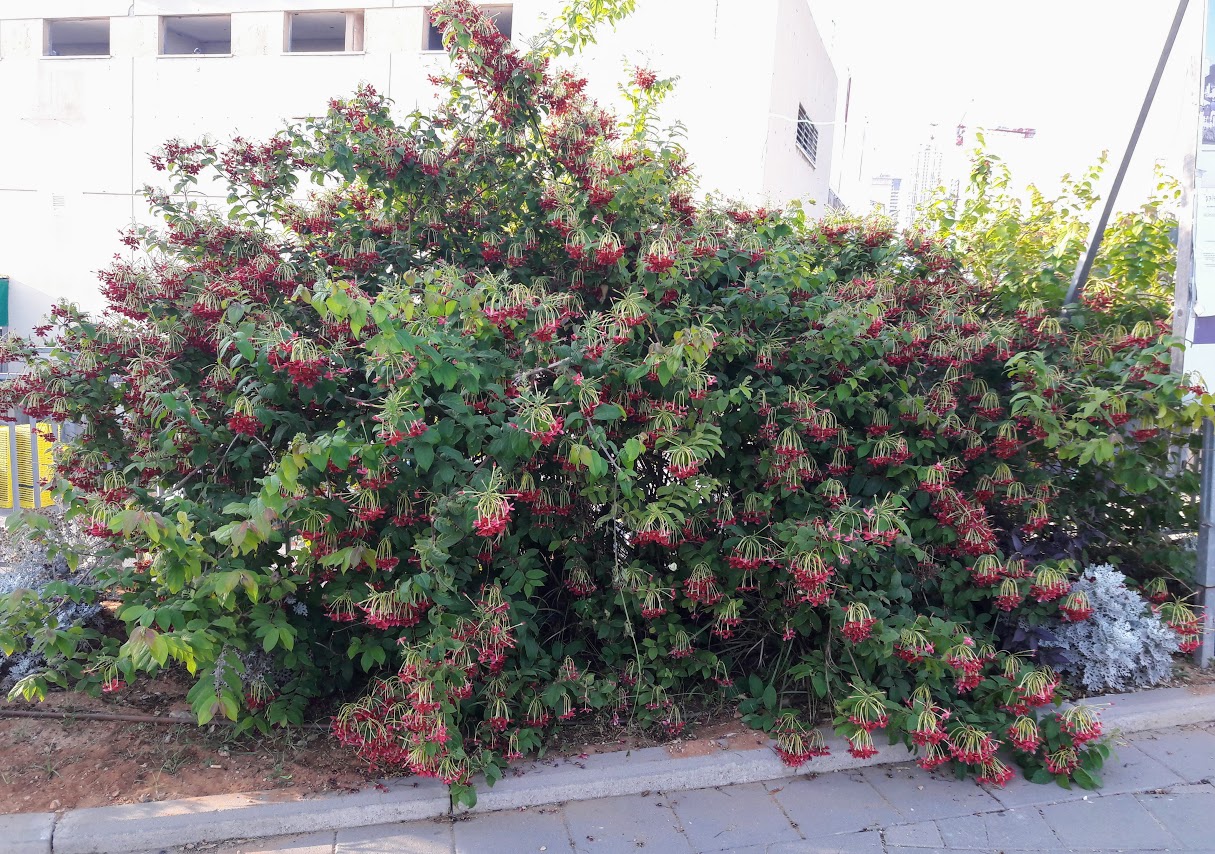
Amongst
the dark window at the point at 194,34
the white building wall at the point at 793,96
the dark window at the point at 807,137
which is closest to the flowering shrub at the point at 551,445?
the white building wall at the point at 793,96

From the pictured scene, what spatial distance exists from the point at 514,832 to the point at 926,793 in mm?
1706

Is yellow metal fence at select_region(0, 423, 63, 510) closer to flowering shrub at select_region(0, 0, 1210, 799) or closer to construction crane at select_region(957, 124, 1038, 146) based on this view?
flowering shrub at select_region(0, 0, 1210, 799)

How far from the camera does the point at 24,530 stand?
3.52 m

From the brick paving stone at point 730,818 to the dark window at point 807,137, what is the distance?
31.1ft

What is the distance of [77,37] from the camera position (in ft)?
57.5

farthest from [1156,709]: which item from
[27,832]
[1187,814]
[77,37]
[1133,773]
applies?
[77,37]

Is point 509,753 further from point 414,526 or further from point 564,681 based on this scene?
point 414,526

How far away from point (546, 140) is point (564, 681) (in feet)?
8.49

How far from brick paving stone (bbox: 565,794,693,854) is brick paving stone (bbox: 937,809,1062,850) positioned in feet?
3.41

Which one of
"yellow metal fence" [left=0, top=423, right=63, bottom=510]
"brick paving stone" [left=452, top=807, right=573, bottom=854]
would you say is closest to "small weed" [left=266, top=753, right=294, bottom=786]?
"brick paving stone" [left=452, top=807, right=573, bottom=854]

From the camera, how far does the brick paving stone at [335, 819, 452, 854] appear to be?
125 inches

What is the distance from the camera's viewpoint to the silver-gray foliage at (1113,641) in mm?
4312

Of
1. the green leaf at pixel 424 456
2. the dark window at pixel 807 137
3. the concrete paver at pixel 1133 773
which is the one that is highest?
the dark window at pixel 807 137

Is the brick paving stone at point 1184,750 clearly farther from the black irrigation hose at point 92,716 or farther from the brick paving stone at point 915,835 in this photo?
the black irrigation hose at point 92,716
